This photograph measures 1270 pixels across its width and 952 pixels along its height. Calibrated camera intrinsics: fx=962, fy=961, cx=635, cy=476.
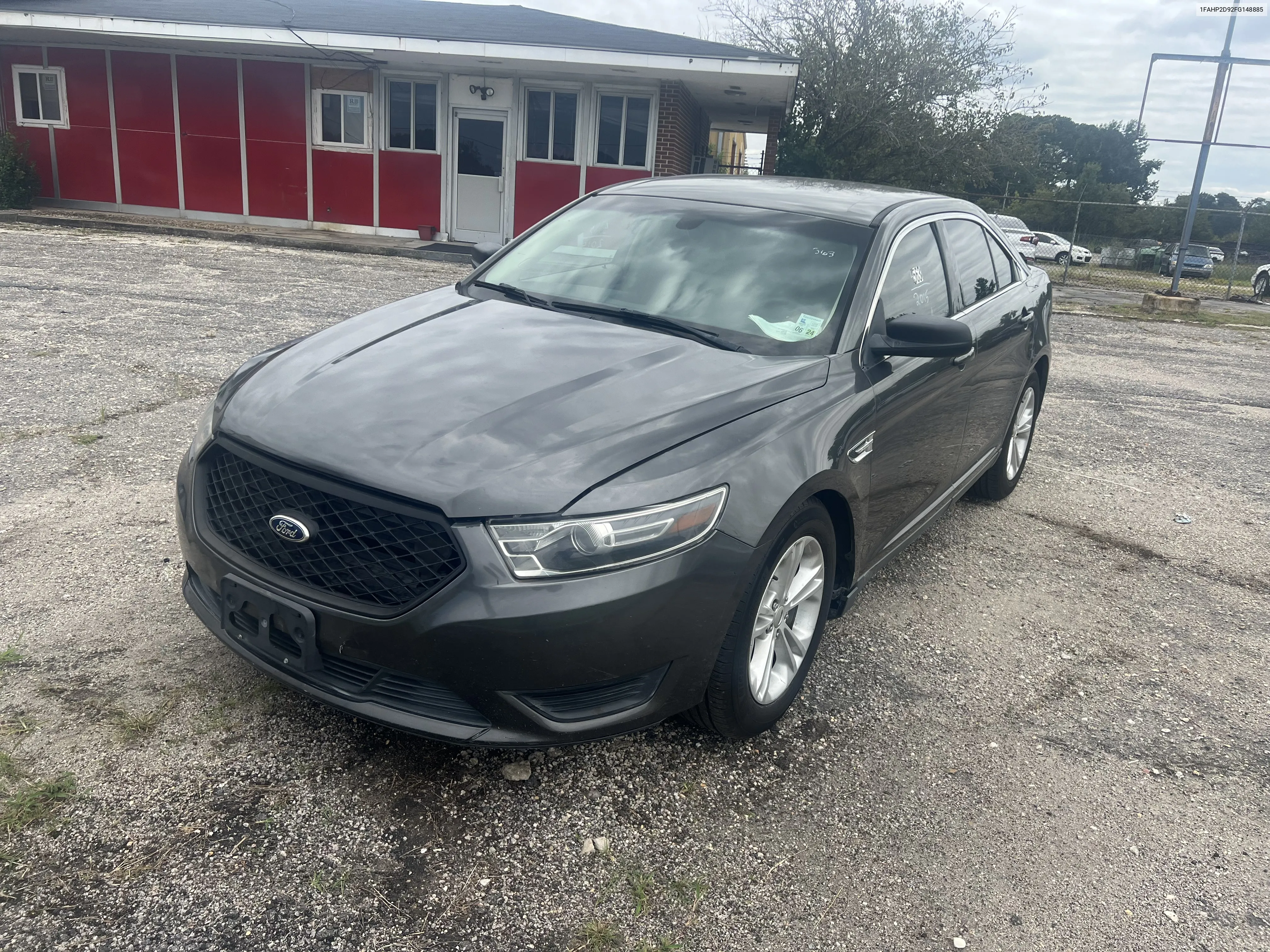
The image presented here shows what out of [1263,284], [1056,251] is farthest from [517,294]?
[1056,251]

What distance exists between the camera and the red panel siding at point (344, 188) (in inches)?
744

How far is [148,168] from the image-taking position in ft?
63.3

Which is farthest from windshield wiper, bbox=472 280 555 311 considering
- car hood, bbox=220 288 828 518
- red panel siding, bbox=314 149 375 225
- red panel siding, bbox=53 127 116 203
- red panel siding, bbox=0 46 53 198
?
red panel siding, bbox=0 46 53 198

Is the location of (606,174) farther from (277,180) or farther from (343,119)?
(277,180)

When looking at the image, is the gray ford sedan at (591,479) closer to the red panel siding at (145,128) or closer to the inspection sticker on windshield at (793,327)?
the inspection sticker on windshield at (793,327)

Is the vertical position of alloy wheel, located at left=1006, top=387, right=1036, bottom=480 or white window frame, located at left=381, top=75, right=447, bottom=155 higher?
white window frame, located at left=381, top=75, right=447, bottom=155

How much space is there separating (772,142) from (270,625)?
2522 centimetres

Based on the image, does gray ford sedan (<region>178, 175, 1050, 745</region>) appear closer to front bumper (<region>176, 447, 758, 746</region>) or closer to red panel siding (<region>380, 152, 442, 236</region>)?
front bumper (<region>176, 447, 758, 746</region>)

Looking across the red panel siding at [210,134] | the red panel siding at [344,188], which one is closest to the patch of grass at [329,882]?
the red panel siding at [344,188]

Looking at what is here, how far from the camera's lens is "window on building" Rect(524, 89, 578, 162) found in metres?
18.1

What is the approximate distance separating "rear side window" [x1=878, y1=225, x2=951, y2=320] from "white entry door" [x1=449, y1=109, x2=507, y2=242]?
1522cm

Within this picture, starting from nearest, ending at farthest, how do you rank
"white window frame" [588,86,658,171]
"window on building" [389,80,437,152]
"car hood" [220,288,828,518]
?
"car hood" [220,288,828,518] → "white window frame" [588,86,658,171] → "window on building" [389,80,437,152]

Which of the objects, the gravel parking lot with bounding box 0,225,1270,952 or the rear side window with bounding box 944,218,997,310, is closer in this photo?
the gravel parking lot with bounding box 0,225,1270,952

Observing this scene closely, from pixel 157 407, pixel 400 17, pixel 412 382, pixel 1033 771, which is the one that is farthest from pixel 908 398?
pixel 400 17
